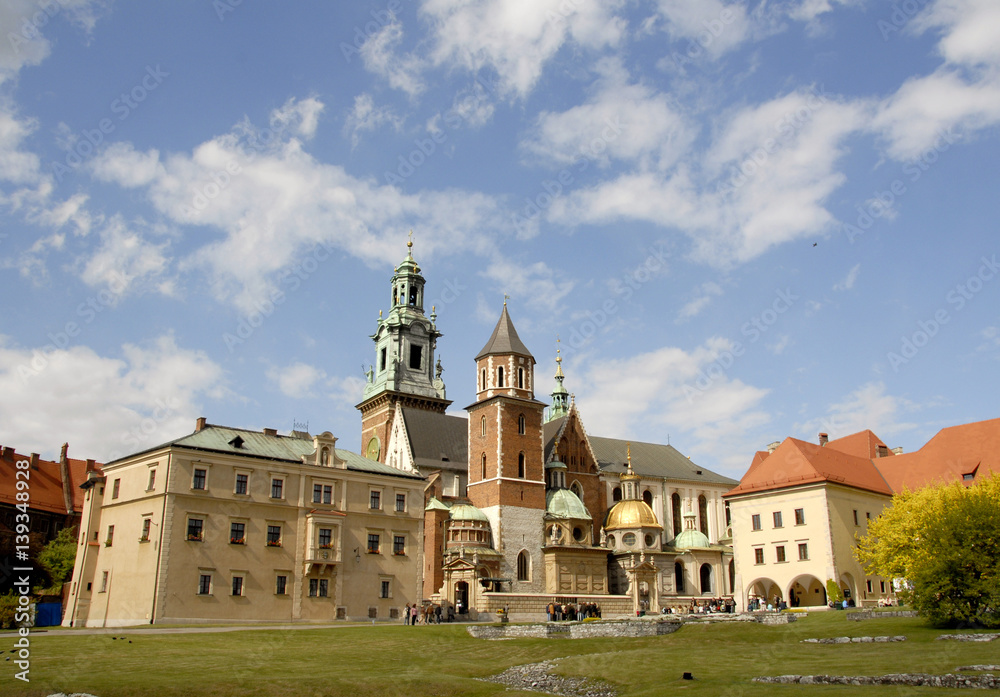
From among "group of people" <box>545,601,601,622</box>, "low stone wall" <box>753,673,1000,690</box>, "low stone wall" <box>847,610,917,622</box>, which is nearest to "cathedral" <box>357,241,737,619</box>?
"group of people" <box>545,601,601,622</box>

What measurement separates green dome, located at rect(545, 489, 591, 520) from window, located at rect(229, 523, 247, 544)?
2463 centimetres

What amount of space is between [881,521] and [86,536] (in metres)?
43.2

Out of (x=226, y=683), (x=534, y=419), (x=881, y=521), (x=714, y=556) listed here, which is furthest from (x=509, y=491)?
(x=226, y=683)

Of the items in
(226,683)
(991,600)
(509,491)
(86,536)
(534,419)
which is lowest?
(226,683)

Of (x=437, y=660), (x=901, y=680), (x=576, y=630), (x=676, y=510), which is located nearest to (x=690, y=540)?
(x=676, y=510)

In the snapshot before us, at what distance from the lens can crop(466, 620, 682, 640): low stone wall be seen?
115 ft

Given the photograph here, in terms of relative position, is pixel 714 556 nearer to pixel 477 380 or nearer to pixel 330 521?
pixel 477 380

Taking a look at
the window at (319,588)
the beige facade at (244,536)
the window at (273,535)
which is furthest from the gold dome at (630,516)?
the window at (273,535)

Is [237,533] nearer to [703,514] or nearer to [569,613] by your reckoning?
[569,613]

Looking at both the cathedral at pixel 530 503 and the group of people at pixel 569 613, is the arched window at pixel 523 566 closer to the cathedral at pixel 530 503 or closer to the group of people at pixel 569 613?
the cathedral at pixel 530 503

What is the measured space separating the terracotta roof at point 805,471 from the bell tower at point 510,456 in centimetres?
1472

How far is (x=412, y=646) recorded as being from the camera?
31703 mm

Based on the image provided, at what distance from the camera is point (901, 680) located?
1844cm

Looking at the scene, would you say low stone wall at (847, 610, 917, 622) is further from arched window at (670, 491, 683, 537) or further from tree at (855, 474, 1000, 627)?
arched window at (670, 491, 683, 537)
